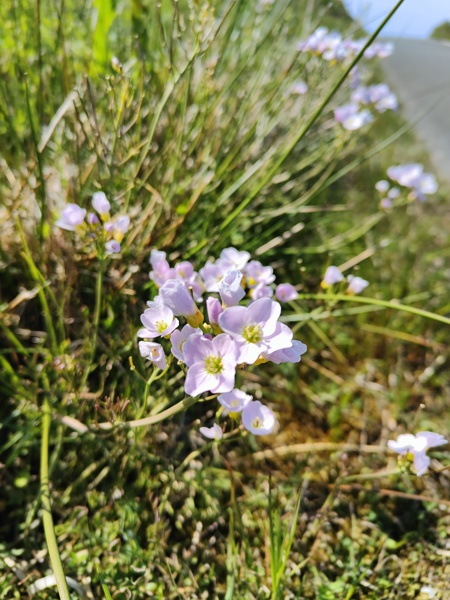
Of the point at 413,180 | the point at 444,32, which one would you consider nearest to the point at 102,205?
the point at 413,180

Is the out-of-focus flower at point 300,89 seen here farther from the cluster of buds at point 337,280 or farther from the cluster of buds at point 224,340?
the cluster of buds at point 224,340

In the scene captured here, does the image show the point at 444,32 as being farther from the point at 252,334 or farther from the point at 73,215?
the point at 252,334

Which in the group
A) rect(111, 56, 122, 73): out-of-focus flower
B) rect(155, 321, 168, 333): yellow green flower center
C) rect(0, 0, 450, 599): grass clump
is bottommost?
rect(0, 0, 450, 599): grass clump

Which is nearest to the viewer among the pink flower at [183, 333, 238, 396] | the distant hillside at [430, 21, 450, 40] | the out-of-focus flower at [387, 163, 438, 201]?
the pink flower at [183, 333, 238, 396]

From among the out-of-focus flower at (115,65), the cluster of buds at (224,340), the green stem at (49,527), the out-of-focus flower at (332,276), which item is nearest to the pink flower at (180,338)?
the cluster of buds at (224,340)

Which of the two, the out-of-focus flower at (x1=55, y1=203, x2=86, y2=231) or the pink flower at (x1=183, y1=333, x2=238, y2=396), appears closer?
the pink flower at (x1=183, y1=333, x2=238, y2=396)

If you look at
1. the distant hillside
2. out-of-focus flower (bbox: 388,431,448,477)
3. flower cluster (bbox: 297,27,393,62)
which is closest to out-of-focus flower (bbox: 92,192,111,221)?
out-of-focus flower (bbox: 388,431,448,477)

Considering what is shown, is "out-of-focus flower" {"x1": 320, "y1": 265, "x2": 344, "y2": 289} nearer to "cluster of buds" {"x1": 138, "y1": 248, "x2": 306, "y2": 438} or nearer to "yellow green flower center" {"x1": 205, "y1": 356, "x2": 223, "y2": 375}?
"cluster of buds" {"x1": 138, "y1": 248, "x2": 306, "y2": 438}
